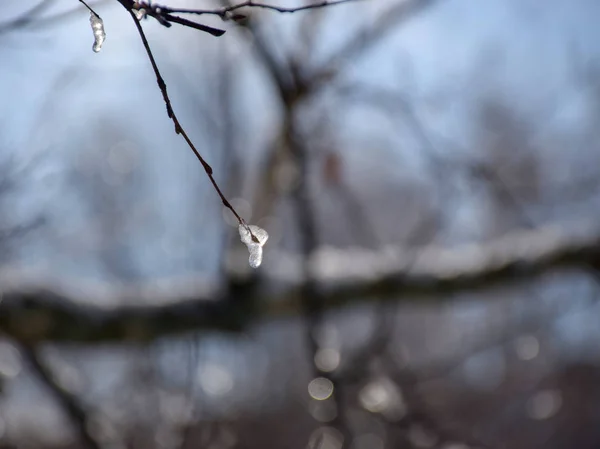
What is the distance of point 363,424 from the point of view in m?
2.97

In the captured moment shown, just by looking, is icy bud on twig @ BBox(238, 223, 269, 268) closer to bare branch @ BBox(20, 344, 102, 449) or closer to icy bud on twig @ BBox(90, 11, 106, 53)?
icy bud on twig @ BBox(90, 11, 106, 53)

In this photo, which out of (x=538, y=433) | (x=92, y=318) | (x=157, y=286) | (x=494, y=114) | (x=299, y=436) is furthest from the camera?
(x=494, y=114)

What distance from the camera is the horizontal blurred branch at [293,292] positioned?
2004 mm

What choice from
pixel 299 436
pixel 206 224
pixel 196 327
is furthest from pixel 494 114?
pixel 196 327

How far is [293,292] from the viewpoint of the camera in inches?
87.6

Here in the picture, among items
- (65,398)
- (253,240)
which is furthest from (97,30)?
(65,398)

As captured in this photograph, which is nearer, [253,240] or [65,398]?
[253,240]

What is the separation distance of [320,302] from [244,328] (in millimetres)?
303

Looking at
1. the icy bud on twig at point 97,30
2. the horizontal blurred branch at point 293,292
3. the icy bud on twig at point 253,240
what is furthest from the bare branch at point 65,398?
the icy bud on twig at point 97,30

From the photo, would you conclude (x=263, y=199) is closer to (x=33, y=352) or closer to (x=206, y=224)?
(x=33, y=352)

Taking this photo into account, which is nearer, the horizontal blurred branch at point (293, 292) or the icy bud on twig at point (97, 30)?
the icy bud on twig at point (97, 30)

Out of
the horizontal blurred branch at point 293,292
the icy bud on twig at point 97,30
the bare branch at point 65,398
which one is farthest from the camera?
the horizontal blurred branch at point 293,292

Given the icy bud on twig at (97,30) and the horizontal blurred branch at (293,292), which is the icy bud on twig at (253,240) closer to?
the icy bud on twig at (97,30)

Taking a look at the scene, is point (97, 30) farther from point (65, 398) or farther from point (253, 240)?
point (65, 398)
